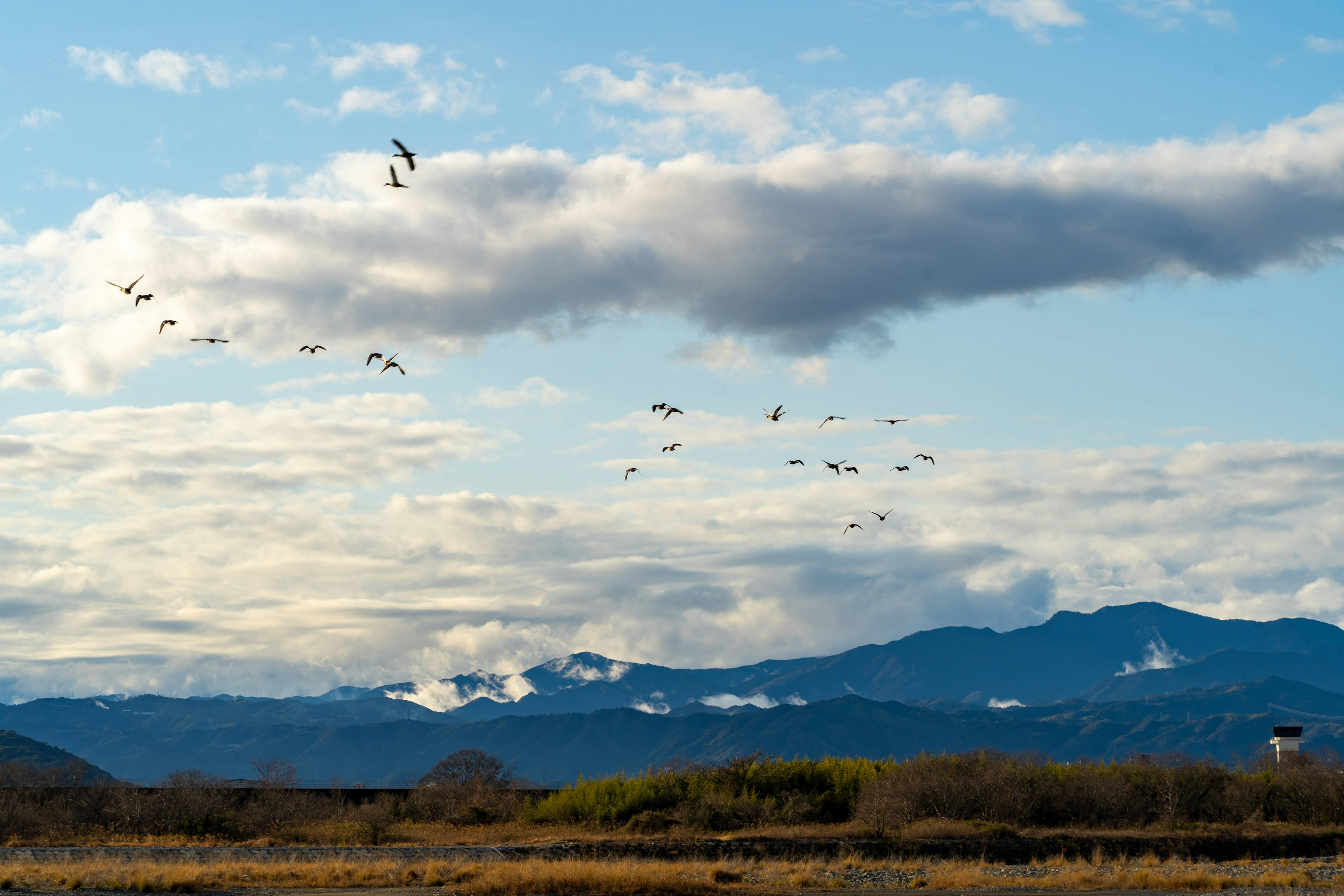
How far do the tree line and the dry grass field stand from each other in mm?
10769

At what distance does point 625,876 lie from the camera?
4144 cm

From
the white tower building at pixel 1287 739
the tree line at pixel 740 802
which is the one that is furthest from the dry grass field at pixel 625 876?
the white tower building at pixel 1287 739

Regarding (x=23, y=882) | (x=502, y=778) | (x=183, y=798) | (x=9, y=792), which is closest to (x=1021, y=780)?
(x=502, y=778)

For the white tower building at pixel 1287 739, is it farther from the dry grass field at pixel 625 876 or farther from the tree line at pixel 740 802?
the dry grass field at pixel 625 876

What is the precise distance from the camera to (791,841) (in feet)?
179


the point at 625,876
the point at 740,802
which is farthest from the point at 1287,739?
the point at 625,876

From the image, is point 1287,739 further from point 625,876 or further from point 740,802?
point 625,876

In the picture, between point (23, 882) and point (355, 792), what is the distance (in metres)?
35.1

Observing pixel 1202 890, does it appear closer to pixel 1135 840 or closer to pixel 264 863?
pixel 1135 840

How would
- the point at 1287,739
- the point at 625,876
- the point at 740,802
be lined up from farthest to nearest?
the point at 1287,739 < the point at 740,802 < the point at 625,876

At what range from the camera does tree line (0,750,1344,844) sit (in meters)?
62.2

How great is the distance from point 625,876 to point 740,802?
72.0ft

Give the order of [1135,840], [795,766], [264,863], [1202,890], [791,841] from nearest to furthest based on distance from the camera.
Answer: [1202,890] → [264,863] → [791,841] → [1135,840] → [795,766]

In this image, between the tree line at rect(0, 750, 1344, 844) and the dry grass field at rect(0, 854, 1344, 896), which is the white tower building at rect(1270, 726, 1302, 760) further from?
the dry grass field at rect(0, 854, 1344, 896)
